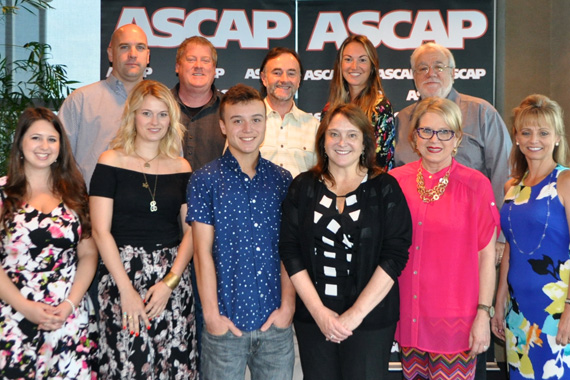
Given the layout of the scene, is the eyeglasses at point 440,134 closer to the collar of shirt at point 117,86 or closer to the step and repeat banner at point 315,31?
the collar of shirt at point 117,86

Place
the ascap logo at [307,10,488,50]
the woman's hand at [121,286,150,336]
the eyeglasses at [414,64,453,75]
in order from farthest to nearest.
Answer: the ascap logo at [307,10,488,50] → the eyeglasses at [414,64,453,75] → the woman's hand at [121,286,150,336]

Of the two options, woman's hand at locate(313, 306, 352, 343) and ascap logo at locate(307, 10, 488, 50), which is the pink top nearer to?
woman's hand at locate(313, 306, 352, 343)

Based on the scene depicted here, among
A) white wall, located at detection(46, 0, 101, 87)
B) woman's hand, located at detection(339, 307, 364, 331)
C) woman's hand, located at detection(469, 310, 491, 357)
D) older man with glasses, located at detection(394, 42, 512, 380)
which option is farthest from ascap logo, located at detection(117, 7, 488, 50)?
woman's hand, located at detection(339, 307, 364, 331)

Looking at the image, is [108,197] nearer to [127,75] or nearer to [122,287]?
[122,287]

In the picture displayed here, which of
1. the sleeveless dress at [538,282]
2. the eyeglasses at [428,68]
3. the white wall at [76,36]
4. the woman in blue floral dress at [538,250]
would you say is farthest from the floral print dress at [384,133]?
the white wall at [76,36]

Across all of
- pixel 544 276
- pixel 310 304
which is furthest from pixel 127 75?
pixel 544 276

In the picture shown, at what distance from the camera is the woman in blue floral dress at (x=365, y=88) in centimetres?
377

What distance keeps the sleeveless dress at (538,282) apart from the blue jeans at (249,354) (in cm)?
115

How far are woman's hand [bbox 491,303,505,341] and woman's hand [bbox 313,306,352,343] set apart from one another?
1.11m

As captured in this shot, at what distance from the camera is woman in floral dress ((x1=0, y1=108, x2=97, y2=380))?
2.85 metres

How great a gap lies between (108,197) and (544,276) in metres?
2.14

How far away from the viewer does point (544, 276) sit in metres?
3.00

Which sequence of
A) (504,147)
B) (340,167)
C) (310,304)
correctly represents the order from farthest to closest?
(504,147), (340,167), (310,304)

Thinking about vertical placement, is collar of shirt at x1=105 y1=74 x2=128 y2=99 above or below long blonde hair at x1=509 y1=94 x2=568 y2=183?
above
